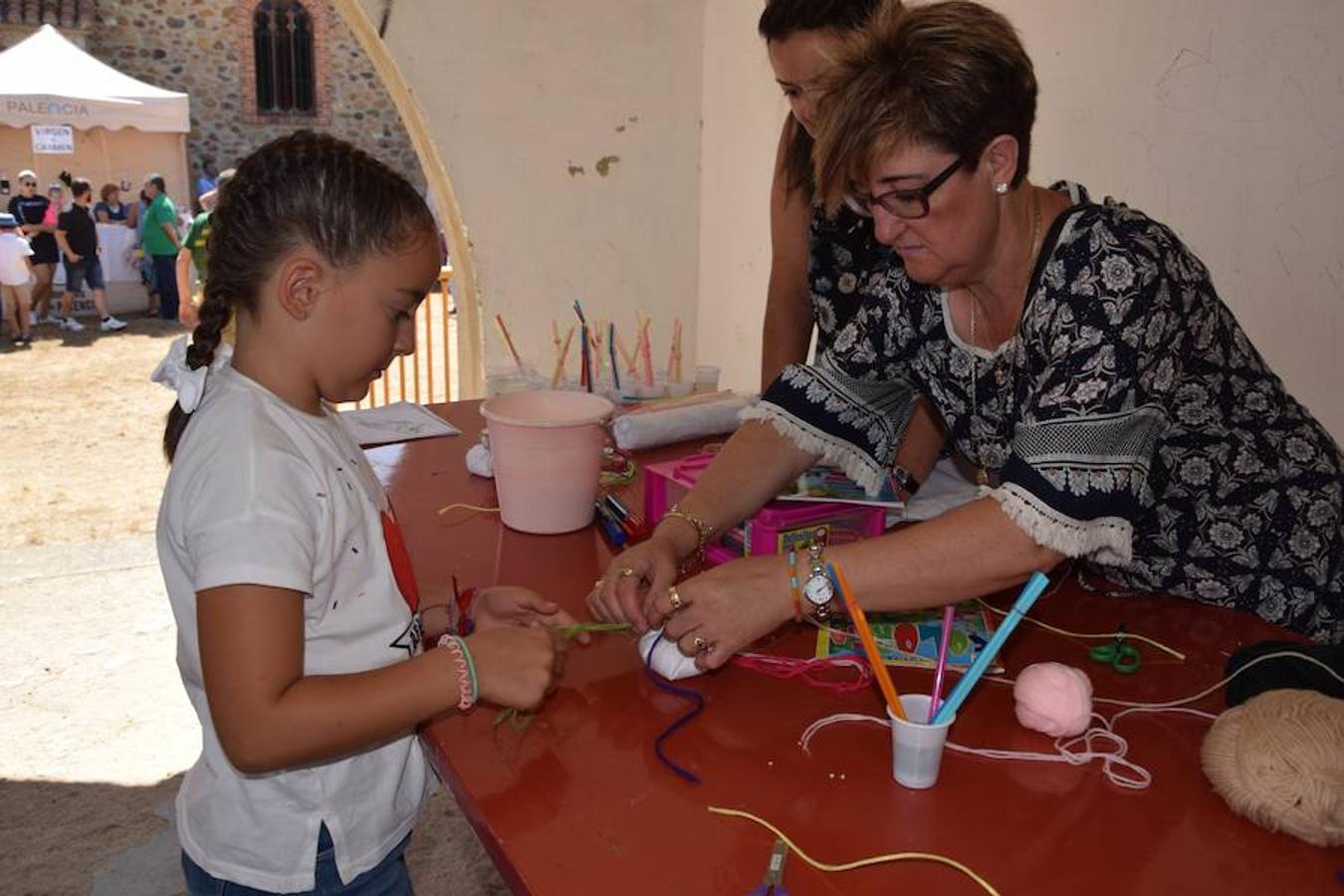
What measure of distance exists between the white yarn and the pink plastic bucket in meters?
0.68

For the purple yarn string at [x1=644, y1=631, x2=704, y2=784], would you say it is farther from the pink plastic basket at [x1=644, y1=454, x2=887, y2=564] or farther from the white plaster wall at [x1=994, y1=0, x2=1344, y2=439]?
the white plaster wall at [x1=994, y1=0, x2=1344, y2=439]

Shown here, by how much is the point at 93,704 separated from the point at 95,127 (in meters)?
10.6

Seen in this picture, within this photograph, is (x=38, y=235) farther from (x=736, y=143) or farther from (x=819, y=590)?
(x=819, y=590)

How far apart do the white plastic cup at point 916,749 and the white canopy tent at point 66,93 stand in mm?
12362

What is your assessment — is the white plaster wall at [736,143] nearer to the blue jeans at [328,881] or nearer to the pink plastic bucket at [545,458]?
the pink plastic bucket at [545,458]

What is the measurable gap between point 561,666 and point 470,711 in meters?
0.12

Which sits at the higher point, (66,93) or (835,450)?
(66,93)

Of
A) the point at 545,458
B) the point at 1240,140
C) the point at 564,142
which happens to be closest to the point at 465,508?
the point at 545,458

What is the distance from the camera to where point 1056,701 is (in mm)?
1141

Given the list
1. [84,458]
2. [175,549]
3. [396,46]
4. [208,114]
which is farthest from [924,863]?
[208,114]

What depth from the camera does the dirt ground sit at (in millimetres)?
2604

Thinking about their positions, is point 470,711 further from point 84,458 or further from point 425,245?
point 84,458

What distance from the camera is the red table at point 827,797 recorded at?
0.93 meters

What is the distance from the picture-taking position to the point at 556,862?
94 centimetres
